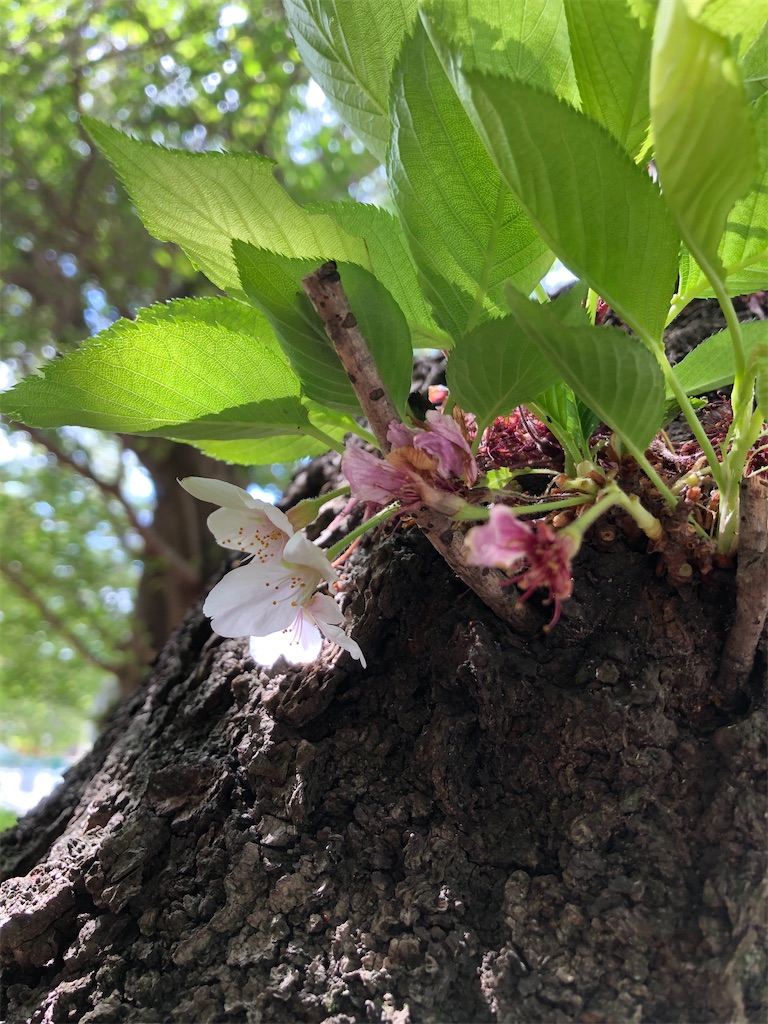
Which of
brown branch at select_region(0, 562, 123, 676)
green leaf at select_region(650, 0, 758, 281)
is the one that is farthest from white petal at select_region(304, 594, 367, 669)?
brown branch at select_region(0, 562, 123, 676)

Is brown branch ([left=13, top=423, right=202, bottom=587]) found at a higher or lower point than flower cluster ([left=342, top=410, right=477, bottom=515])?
lower

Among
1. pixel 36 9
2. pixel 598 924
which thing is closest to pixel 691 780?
pixel 598 924

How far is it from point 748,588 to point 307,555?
11.6 inches

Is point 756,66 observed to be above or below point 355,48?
below

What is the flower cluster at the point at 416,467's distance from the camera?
1.43 ft

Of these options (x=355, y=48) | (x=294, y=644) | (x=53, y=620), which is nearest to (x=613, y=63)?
(x=355, y=48)

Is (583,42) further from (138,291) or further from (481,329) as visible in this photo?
(138,291)

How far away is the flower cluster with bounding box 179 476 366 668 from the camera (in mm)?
498

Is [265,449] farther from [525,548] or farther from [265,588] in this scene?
[525,548]

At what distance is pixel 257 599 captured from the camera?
1.74 feet

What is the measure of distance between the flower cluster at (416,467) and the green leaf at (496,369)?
0.04 m

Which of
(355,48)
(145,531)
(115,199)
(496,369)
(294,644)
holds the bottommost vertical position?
(145,531)

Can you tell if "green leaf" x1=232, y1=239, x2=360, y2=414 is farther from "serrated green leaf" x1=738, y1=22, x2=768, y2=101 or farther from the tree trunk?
"serrated green leaf" x1=738, y1=22, x2=768, y2=101

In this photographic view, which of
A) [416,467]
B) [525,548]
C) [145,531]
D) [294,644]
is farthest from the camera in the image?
[145,531]
